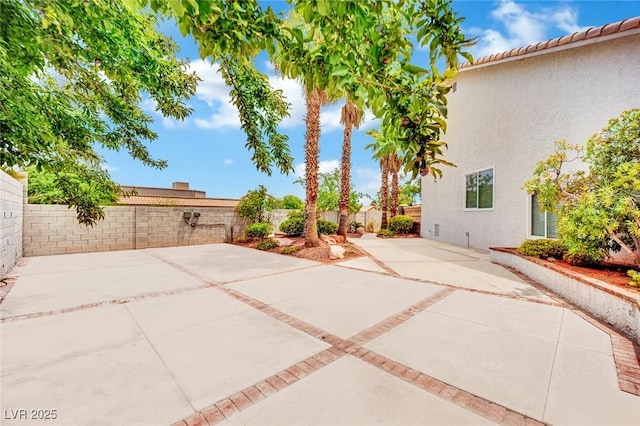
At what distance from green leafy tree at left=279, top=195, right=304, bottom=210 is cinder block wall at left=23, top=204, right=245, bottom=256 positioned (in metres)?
5.06

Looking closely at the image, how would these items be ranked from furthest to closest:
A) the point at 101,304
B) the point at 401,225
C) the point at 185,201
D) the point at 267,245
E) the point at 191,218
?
the point at 185,201, the point at 401,225, the point at 191,218, the point at 267,245, the point at 101,304

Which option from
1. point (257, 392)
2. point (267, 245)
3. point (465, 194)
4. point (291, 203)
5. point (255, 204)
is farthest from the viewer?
point (291, 203)

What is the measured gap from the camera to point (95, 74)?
4500mm

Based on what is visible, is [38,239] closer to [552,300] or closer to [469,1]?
[469,1]

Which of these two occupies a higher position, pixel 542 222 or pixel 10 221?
pixel 542 222

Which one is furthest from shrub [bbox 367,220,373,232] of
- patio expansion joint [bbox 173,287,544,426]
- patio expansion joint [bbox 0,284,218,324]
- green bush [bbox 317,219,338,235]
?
patio expansion joint [bbox 173,287,544,426]

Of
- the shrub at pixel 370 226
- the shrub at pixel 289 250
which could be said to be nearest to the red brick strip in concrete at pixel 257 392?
the shrub at pixel 289 250

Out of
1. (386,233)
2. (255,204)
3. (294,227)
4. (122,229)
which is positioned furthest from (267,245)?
(386,233)

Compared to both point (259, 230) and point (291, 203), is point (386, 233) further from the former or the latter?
point (259, 230)

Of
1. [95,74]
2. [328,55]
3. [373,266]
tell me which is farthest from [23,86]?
[373,266]

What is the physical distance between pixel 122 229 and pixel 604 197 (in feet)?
45.2

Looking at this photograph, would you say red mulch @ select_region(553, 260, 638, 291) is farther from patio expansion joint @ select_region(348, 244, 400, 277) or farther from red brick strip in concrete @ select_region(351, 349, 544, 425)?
red brick strip in concrete @ select_region(351, 349, 544, 425)

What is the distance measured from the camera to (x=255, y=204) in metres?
13.3

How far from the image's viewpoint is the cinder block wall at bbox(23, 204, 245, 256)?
9117 millimetres
